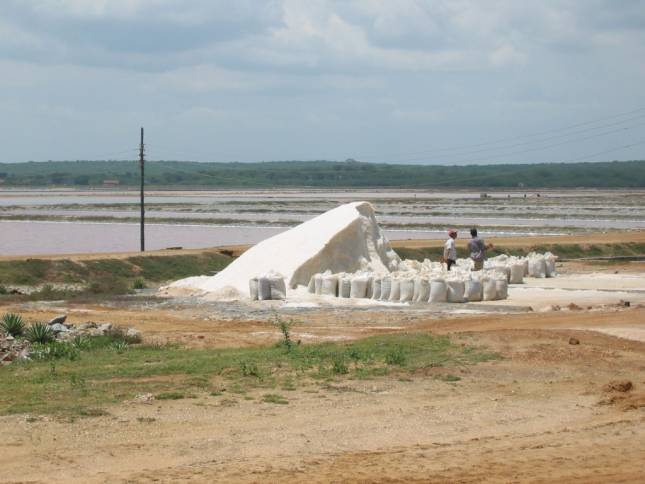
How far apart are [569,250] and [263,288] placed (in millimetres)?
18321

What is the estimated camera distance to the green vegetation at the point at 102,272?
87.1 feet

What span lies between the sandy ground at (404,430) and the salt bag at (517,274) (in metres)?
10.3

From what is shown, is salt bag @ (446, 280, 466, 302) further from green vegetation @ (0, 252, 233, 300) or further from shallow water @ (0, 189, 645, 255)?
shallow water @ (0, 189, 645, 255)

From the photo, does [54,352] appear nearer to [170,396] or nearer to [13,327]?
[13,327]

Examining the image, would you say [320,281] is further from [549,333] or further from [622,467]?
[622,467]

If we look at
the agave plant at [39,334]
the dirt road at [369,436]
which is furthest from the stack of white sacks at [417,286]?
the dirt road at [369,436]

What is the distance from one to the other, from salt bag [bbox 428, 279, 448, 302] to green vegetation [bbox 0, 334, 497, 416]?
263 inches

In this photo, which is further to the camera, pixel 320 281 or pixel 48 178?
pixel 48 178

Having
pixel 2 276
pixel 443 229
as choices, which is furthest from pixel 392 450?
pixel 443 229

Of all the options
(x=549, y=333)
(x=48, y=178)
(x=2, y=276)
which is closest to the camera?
(x=549, y=333)

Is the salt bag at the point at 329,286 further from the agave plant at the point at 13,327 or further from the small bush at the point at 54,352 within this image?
the small bush at the point at 54,352

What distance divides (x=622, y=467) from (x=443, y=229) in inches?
1748

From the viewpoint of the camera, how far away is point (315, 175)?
193125mm

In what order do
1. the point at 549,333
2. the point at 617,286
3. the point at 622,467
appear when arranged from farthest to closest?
the point at 617,286, the point at 549,333, the point at 622,467
